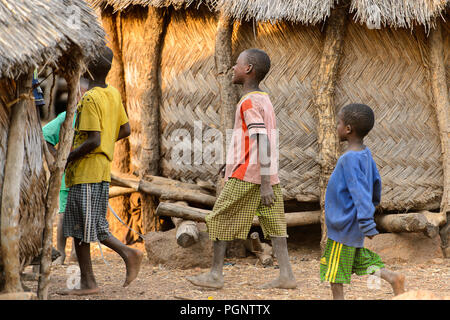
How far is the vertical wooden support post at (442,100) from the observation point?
5844mm

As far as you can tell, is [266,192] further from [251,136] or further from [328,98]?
[328,98]

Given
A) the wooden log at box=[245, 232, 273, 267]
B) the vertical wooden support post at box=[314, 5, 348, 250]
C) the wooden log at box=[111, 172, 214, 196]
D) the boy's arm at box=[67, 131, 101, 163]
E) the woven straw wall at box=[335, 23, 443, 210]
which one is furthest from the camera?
the wooden log at box=[111, 172, 214, 196]

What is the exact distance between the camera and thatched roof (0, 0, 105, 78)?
3.27 meters

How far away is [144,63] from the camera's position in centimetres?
654

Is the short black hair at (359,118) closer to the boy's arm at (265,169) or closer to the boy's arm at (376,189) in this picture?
the boy's arm at (376,189)

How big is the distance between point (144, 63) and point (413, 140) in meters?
2.92

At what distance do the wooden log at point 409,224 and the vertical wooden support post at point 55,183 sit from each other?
324cm

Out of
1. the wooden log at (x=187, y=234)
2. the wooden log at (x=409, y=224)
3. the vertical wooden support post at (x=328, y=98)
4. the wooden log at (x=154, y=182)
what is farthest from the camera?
the wooden log at (x=154, y=182)

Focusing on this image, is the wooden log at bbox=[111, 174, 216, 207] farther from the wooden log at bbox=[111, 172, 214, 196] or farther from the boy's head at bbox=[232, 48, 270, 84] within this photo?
the boy's head at bbox=[232, 48, 270, 84]

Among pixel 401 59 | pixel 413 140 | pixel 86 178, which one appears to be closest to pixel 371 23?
→ pixel 401 59

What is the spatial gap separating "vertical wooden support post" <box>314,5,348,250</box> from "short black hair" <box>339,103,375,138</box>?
189 cm

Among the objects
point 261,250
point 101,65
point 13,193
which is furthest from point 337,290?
point 101,65

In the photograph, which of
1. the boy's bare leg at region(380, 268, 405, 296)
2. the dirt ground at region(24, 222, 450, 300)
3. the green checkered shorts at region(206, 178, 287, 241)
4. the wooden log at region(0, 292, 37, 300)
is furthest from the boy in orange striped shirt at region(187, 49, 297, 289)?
the wooden log at region(0, 292, 37, 300)

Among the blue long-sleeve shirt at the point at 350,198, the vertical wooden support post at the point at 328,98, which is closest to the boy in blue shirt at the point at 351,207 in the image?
the blue long-sleeve shirt at the point at 350,198
